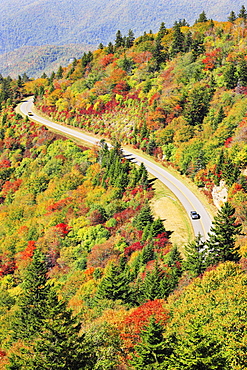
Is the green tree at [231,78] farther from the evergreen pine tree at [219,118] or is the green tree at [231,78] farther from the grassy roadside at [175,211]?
Answer: the grassy roadside at [175,211]

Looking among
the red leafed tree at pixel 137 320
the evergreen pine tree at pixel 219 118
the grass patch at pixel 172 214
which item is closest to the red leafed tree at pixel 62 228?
the grass patch at pixel 172 214

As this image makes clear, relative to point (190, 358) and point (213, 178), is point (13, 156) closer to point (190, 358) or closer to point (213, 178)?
point (213, 178)

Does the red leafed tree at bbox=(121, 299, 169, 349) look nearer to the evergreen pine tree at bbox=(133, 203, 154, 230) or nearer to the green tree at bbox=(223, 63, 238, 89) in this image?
the evergreen pine tree at bbox=(133, 203, 154, 230)

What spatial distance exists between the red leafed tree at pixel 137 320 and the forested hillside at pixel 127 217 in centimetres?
14

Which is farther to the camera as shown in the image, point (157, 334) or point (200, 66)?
point (200, 66)

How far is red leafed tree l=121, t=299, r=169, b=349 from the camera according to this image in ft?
102

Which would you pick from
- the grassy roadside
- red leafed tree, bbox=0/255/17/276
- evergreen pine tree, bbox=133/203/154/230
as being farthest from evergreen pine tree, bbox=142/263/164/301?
red leafed tree, bbox=0/255/17/276

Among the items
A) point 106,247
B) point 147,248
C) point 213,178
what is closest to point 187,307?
point 147,248

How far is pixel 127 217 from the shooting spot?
66.7 m

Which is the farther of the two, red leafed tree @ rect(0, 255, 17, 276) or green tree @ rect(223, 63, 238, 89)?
green tree @ rect(223, 63, 238, 89)

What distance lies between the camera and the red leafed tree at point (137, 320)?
31.1m

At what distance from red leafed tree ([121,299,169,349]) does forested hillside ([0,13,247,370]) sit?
0.14 m

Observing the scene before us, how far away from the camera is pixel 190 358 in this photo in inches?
864

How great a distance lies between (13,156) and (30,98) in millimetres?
62409
